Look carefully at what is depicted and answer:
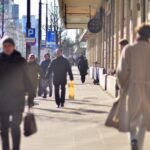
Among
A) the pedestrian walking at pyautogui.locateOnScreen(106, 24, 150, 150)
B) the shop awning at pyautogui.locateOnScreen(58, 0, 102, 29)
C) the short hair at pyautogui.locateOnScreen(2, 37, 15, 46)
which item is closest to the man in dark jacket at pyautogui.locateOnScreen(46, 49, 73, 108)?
the short hair at pyautogui.locateOnScreen(2, 37, 15, 46)

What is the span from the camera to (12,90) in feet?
30.5

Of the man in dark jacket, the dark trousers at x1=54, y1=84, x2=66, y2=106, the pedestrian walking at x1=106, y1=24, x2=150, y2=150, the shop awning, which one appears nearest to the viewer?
the pedestrian walking at x1=106, y1=24, x2=150, y2=150

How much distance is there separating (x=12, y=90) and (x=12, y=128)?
545 mm

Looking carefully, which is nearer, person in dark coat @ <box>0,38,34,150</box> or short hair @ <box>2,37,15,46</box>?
person in dark coat @ <box>0,38,34,150</box>

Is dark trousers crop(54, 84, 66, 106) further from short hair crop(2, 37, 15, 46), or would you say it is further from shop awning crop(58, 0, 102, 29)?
shop awning crop(58, 0, 102, 29)

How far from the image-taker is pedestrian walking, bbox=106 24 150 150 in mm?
9031

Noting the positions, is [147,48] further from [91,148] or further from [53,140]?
[53,140]

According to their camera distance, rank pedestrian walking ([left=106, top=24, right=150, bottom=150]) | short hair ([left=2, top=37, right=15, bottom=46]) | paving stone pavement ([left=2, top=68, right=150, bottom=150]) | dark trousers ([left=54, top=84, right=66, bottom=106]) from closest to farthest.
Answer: pedestrian walking ([left=106, top=24, right=150, bottom=150]) < short hair ([left=2, top=37, right=15, bottom=46]) < paving stone pavement ([left=2, top=68, right=150, bottom=150]) < dark trousers ([left=54, top=84, right=66, bottom=106])

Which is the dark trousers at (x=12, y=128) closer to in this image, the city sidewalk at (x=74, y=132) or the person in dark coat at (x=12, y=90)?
the person in dark coat at (x=12, y=90)

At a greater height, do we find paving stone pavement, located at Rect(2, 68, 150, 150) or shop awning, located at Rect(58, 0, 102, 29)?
shop awning, located at Rect(58, 0, 102, 29)

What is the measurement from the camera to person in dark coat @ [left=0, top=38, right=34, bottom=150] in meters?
9.21

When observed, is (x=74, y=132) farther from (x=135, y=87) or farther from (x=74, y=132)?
(x=135, y=87)

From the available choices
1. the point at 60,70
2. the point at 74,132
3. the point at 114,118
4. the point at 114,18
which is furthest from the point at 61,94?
the point at 114,18

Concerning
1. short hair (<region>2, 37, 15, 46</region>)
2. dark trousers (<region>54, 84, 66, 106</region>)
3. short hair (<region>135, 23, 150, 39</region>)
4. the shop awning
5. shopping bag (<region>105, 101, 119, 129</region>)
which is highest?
the shop awning
